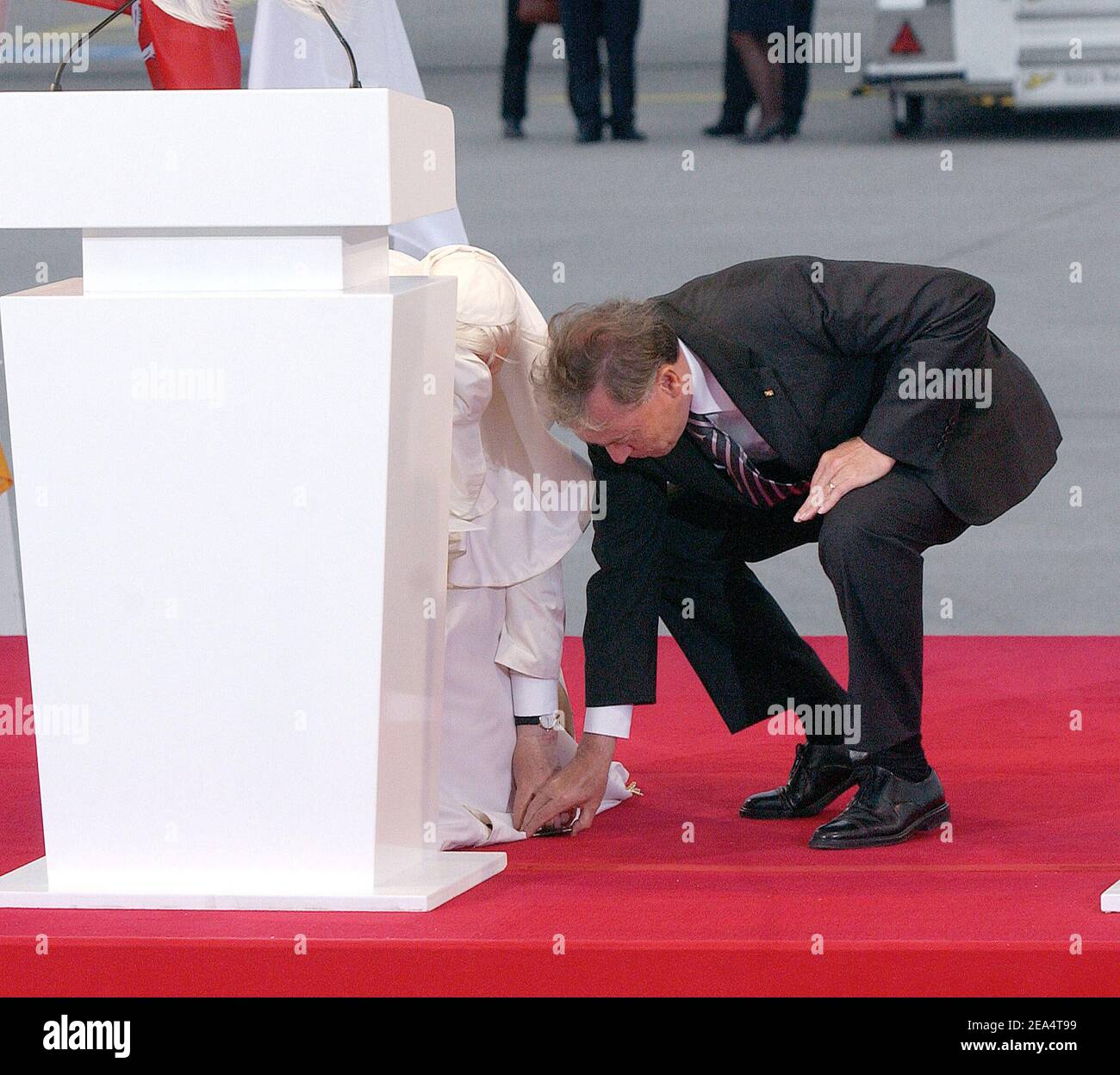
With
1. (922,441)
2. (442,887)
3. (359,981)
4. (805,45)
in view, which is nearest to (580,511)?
(922,441)

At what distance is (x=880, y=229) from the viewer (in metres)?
7.73

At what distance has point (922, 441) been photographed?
2463 millimetres

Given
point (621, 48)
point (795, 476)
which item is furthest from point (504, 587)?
point (621, 48)

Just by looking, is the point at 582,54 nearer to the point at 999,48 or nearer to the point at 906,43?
the point at 906,43

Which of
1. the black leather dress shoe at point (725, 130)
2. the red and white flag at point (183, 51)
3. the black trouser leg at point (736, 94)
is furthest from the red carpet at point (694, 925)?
the black leather dress shoe at point (725, 130)

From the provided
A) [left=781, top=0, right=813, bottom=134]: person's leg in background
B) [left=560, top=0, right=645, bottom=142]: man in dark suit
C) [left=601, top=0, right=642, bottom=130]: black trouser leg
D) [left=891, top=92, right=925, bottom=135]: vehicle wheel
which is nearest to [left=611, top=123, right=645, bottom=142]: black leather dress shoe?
[left=560, top=0, right=645, bottom=142]: man in dark suit

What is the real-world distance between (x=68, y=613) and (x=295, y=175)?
0.54 meters

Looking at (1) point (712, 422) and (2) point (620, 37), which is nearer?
(1) point (712, 422)

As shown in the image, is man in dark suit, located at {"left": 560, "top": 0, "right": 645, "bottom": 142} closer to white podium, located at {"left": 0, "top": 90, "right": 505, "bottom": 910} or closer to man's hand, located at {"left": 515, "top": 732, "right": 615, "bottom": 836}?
man's hand, located at {"left": 515, "top": 732, "right": 615, "bottom": 836}

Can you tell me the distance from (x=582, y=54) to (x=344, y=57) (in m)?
5.64

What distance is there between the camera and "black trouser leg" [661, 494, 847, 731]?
8.88ft

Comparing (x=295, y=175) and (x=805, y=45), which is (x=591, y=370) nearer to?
(x=295, y=175)

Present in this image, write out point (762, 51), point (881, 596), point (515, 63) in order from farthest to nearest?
point (515, 63) < point (762, 51) < point (881, 596)

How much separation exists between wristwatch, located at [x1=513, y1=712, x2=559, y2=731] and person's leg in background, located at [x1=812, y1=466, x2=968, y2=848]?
42cm
